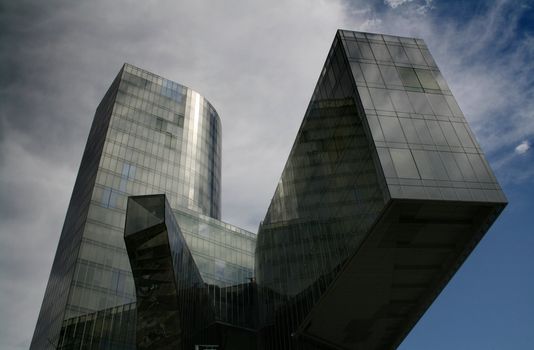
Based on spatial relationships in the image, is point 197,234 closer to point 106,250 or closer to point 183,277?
point 106,250

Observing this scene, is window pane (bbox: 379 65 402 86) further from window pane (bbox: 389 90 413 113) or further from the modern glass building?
the modern glass building

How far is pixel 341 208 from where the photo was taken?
30328mm

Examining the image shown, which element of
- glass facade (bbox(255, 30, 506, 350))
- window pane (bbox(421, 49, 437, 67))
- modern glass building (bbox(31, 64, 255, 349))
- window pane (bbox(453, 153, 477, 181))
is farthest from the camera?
modern glass building (bbox(31, 64, 255, 349))

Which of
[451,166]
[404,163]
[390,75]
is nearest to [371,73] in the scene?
[390,75]

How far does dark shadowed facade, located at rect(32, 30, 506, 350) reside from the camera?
25.9 metres

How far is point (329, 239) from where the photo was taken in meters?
31.7

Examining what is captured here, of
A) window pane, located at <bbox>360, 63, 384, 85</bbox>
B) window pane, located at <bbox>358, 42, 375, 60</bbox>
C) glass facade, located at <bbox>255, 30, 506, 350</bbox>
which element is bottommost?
glass facade, located at <bbox>255, 30, 506, 350</bbox>

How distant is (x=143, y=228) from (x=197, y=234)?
96.2 ft

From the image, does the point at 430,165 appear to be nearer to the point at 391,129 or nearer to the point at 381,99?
the point at 391,129

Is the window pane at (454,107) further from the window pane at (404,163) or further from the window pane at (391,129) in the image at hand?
the window pane at (404,163)

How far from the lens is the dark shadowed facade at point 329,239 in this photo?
25859 millimetres

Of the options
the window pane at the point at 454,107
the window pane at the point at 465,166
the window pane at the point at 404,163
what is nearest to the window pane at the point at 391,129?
the window pane at the point at 404,163

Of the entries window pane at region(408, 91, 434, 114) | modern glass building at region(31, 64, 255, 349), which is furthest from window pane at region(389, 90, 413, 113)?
modern glass building at region(31, 64, 255, 349)

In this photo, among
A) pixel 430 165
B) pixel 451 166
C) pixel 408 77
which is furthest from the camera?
pixel 408 77
